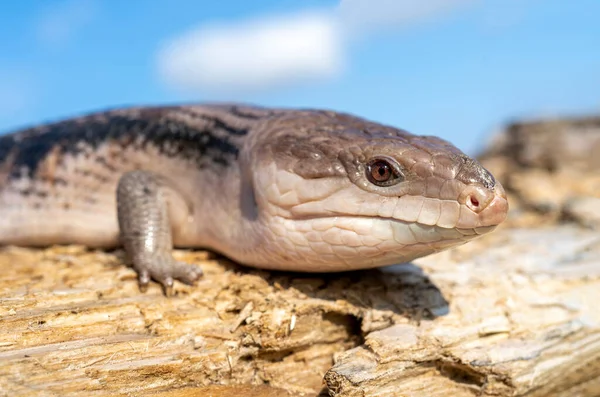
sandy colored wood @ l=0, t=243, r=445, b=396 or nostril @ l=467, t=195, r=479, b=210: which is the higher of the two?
nostril @ l=467, t=195, r=479, b=210

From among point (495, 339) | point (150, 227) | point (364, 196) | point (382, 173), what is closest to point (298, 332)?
point (364, 196)

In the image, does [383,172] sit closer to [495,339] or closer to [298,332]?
[298,332]

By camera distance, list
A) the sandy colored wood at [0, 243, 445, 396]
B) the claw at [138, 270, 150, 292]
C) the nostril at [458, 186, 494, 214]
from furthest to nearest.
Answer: the claw at [138, 270, 150, 292]
the nostril at [458, 186, 494, 214]
the sandy colored wood at [0, 243, 445, 396]

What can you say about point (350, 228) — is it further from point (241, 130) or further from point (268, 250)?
point (241, 130)

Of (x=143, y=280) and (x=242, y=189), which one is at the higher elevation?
(x=242, y=189)

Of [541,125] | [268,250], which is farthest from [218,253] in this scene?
[541,125]

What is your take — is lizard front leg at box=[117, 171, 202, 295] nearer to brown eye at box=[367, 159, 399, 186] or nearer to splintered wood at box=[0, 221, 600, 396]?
splintered wood at box=[0, 221, 600, 396]

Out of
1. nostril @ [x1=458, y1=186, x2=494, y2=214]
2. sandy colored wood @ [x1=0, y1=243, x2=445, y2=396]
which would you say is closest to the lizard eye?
nostril @ [x1=458, y1=186, x2=494, y2=214]
